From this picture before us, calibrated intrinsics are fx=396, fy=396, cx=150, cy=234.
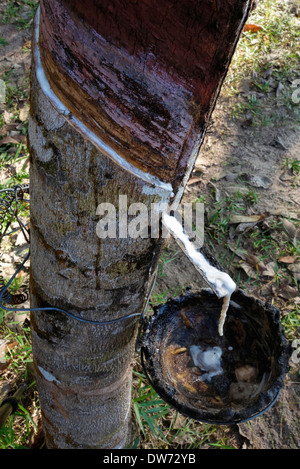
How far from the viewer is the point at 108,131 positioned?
→ 0.84 metres

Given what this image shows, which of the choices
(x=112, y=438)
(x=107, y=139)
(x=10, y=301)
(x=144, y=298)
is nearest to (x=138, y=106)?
(x=107, y=139)

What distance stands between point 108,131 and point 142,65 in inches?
6.0

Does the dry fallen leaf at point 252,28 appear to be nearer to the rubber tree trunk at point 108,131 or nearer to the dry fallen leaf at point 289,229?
the dry fallen leaf at point 289,229

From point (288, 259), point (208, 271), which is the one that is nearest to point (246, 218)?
point (288, 259)

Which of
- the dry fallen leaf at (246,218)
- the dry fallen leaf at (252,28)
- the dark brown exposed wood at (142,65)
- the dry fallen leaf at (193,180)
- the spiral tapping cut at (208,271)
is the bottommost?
the dry fallen leaf at (246,218)

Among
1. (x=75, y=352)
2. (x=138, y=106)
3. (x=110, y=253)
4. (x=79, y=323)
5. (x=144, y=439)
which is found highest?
(x=138, y=106)

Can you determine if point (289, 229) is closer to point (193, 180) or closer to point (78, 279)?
point (193, 180)

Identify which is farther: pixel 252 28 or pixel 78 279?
pixel 252 28

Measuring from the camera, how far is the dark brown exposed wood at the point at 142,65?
2.32 feet

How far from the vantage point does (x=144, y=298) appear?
4.32 ft

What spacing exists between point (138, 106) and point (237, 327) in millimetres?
A: 1448

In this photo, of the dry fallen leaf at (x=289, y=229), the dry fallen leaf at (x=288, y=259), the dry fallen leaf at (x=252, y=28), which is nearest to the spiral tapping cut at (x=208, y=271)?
the dry fallen leaf at (x=288, y=259)
